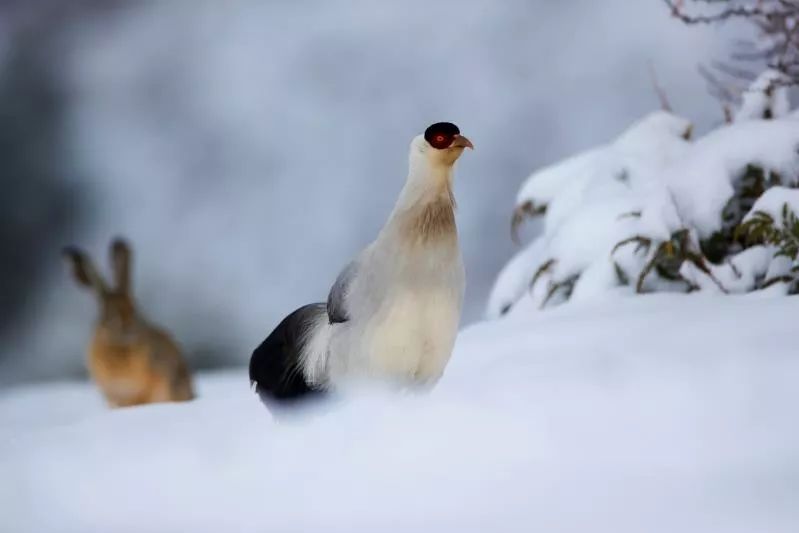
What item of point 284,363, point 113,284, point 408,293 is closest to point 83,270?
point 113,284

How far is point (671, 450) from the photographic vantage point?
721 mm

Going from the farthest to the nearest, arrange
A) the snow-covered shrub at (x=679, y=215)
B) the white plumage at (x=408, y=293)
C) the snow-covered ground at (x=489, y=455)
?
1. the snow-covered shrub at (x=679, y=215)
2. the white plumage at (x=408, y=293)
3. the snow-covered ground at (x=489, y=455)

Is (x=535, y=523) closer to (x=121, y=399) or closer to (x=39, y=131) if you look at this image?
(x=121, y=399)

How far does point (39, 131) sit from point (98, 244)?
42cm

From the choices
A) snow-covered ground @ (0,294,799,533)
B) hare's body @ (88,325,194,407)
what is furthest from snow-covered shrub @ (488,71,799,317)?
hare's body @ (88,325,194,407)

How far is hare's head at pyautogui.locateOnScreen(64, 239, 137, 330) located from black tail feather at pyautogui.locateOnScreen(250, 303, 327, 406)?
0.57 metres

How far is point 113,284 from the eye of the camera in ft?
4.72

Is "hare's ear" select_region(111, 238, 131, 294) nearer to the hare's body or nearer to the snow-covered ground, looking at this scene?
the hare's body

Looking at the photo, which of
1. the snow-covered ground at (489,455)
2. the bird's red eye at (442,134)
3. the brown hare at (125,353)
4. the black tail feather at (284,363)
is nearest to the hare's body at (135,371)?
the brown hare at (125,353)

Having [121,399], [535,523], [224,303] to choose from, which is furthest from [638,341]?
[224,303]

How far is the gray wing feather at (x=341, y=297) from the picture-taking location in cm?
82

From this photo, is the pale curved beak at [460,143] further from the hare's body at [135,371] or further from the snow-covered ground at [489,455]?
the hare's body at [135,371]

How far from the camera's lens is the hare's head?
140cm

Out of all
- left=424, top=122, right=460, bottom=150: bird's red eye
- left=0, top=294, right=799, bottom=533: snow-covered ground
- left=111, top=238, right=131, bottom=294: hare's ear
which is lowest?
left=0, top=294, right=799, bottom=533: snow-covered ground
